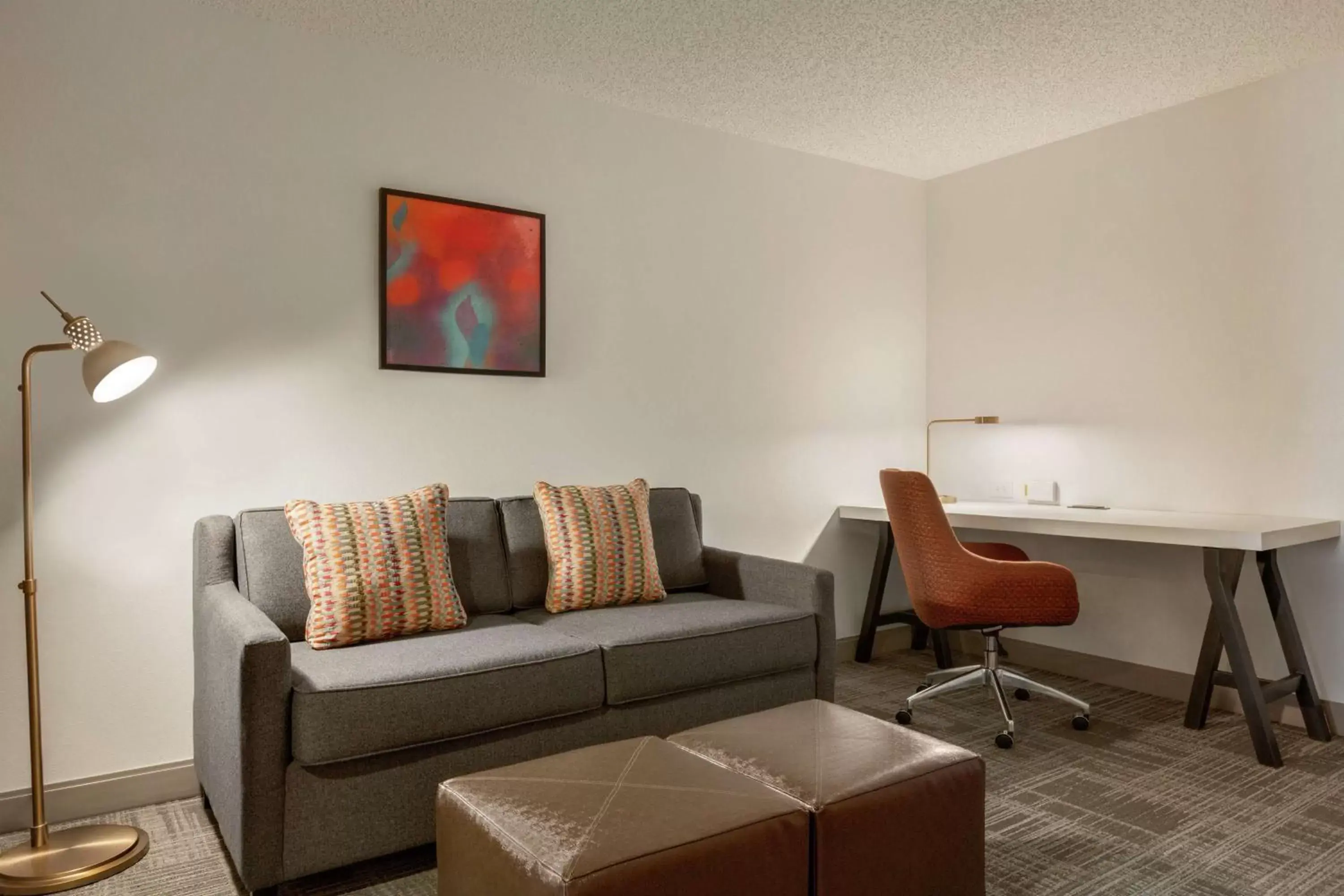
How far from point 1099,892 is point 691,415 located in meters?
2.43

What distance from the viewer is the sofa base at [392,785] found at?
217cm

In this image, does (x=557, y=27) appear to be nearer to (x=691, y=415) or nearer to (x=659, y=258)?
(x=659, y=258)

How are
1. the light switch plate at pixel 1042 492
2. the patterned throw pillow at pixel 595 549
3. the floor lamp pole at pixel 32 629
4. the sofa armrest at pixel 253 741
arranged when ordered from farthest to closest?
the light switch plate at pixel 1042 492 < the patterned throw pillow at pixel 595 549 < the floor lamp pole at pixel 32 629 < the sofa armrest at pixel 253 741

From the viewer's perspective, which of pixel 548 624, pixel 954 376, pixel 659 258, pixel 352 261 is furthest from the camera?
pixel 954 376

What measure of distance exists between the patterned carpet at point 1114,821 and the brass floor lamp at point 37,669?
7 cm

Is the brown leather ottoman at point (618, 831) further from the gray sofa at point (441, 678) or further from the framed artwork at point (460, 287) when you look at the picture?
the framed artwork at point (460, 287)

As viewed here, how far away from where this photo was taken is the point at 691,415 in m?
4.05

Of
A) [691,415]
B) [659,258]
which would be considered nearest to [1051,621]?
[691,415]

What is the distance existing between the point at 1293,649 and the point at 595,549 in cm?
255

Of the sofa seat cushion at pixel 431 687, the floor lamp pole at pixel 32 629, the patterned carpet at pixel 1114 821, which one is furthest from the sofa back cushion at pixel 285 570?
the patterned carpet at pixel 1114 821

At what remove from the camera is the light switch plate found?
430cm

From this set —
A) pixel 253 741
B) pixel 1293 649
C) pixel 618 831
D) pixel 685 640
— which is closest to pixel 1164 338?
pixel 1293 649

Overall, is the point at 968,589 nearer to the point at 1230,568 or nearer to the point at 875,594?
the point at 1230,568

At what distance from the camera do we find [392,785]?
2275 millimetres
